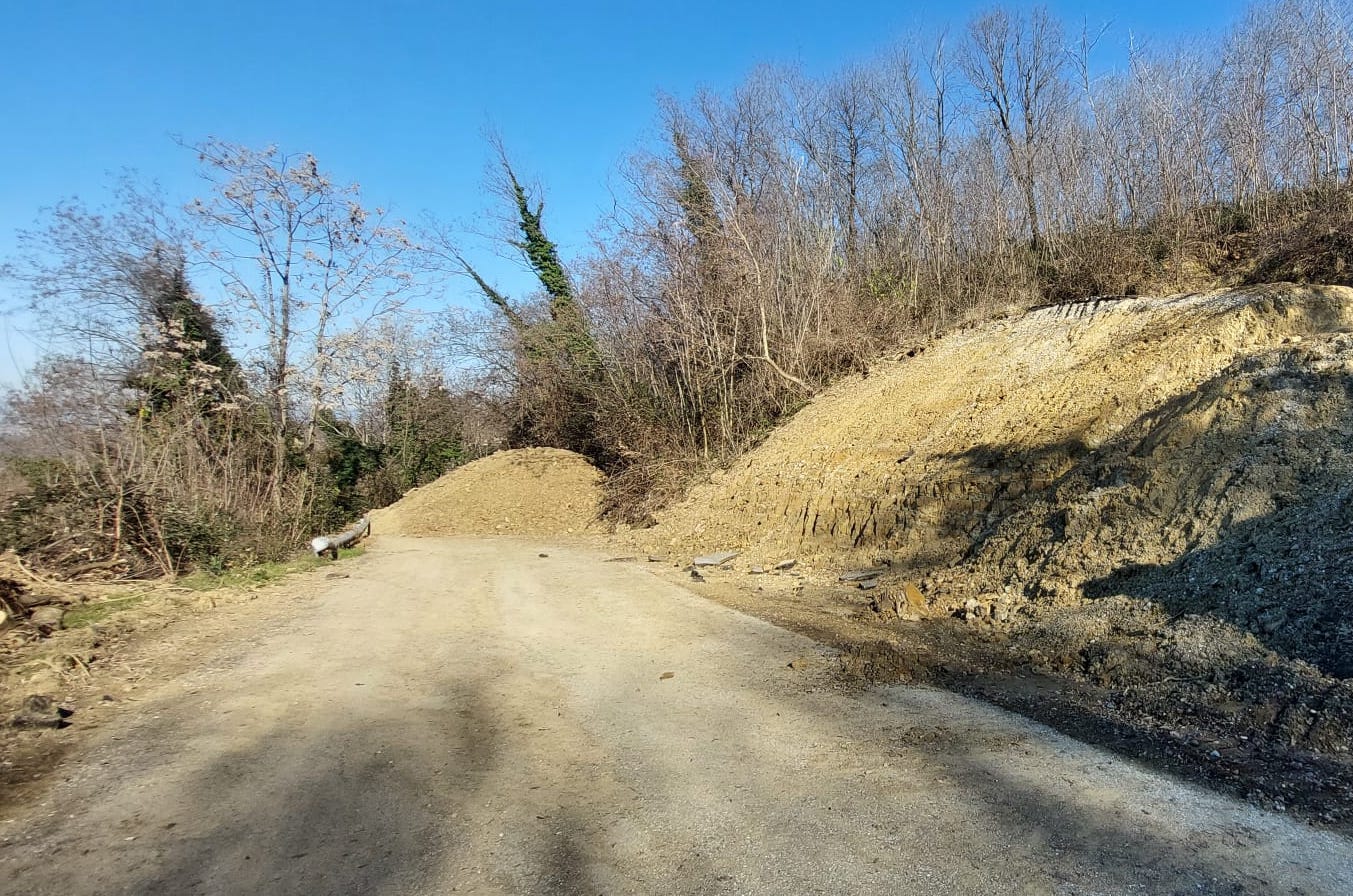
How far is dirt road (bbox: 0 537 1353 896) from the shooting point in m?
3.47

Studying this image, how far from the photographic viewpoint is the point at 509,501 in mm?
23156

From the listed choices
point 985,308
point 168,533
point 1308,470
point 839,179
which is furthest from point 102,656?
point 839,179

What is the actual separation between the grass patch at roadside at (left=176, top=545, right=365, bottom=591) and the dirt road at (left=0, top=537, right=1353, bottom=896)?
4.00m

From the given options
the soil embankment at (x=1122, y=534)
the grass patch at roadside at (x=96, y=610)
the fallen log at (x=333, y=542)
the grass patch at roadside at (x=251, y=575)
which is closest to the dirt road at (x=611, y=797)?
the soil embankment at (x=1122, y=534)

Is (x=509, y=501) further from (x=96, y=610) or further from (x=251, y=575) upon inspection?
(x=96, y=610)

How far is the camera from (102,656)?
7160 mm

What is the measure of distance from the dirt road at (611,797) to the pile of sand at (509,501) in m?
14.2

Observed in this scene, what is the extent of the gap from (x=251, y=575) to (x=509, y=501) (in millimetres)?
11700

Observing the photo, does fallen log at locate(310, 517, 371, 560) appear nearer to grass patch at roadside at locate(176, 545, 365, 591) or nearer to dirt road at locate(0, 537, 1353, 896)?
grass patch at roadside at locate(176, 545, 365, 591)

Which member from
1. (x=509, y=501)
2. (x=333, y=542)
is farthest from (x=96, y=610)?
(x=509, y=501)

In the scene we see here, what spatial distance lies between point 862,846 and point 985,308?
54.4ft

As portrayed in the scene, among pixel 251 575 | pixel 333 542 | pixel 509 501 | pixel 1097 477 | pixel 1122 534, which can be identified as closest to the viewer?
pixel 1122 534

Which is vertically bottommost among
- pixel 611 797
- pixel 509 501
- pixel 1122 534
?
pixel 611 797

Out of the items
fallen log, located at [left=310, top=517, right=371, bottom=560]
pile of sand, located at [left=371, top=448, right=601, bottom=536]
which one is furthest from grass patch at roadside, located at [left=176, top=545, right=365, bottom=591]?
pile of sand, located at [left=371, top=448, right=601, bottom=536]
